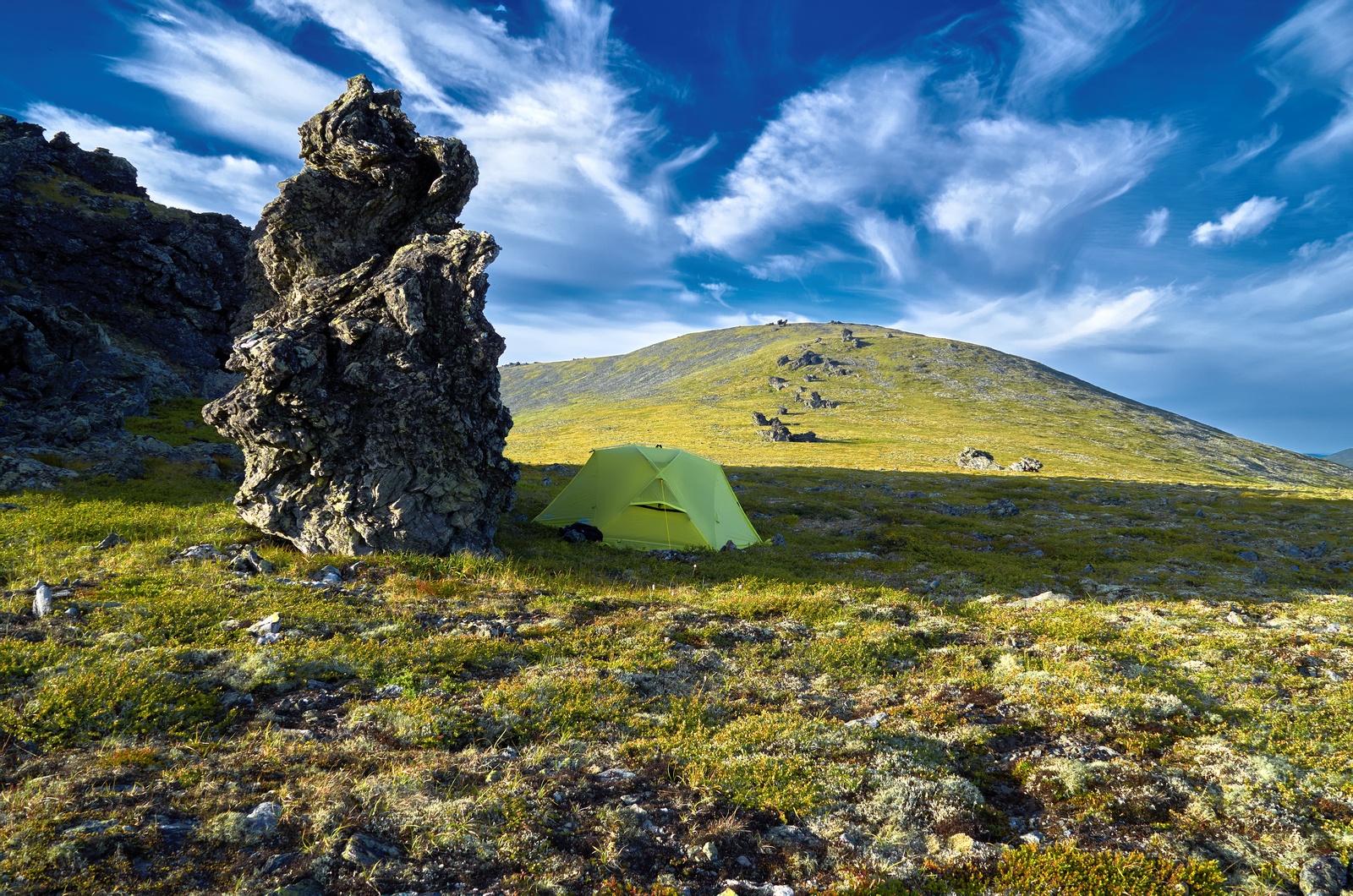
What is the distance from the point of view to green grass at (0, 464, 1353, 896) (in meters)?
6.07

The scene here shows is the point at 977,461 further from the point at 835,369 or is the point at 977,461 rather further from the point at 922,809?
the point at 835,369

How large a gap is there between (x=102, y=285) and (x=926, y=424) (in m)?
111

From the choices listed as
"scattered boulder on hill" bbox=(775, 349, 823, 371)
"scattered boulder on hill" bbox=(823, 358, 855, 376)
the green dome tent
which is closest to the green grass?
the green dome tent

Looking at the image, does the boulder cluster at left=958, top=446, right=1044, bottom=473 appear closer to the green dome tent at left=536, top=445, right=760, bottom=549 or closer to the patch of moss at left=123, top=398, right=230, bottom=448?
the green dome tent at left=536, top=445, right=760, bottom=549

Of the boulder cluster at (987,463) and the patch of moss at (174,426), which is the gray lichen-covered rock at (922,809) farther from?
the boulder cluster at (987,463)

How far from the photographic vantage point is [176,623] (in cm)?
1065

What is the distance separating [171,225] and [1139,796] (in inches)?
2689

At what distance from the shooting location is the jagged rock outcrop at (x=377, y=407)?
1631 cm

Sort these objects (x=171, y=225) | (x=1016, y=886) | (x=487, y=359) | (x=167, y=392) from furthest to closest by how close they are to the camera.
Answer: (x=171, y=225) → (x=167, y=392) → (x=487, y=359) → (x=1016, y=886)

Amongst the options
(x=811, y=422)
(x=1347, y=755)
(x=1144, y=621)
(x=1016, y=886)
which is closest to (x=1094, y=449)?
(x=811, y=422)

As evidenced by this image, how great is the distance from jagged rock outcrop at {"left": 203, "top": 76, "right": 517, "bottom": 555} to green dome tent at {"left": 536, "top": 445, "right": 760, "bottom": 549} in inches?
169

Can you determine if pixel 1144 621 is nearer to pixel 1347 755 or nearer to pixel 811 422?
pixel 1347 755

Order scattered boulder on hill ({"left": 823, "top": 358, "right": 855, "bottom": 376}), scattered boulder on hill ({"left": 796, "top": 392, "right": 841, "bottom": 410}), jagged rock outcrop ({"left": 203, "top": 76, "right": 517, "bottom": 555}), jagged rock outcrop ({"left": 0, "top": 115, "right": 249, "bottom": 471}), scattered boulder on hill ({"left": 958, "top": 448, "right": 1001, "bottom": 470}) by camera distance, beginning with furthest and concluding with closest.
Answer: scattered boulder on hill ({"left": 823, "top": 358, "right": 855, "bottom": 376}) → scattered boulder on hill ({"left": 796, "top": 392, "right": 841, "bottom": 410}) → scattered boulder on hill ({"left": 958, "top": 448, "right": 1001, "bottom": 470}) → jagged rock outcrop ({"left": 0, "top": 115, "right": 249, "bottom": 471}) → jagged rock outcrop ({"left": 203, "top": 76, "right": 517, "bottom": 555})

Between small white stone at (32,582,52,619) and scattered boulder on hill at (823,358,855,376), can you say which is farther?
scattered boulder on hill at (823,358,855,376)
